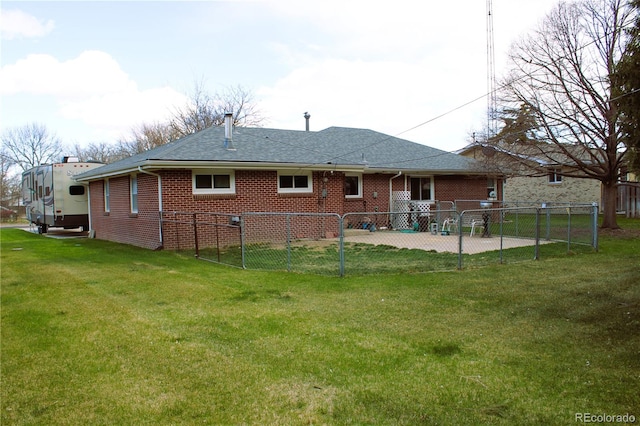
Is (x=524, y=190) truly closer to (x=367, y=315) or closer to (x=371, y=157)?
(x=371, y=157)

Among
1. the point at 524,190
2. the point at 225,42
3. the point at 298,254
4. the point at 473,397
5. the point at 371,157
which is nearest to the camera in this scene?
the point at 473,397

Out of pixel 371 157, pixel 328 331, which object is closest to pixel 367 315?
pixel 328 331

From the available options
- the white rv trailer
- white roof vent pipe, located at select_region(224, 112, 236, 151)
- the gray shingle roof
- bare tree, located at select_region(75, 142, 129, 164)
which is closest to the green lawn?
the gray shingle roof

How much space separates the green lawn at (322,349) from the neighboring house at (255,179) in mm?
5493

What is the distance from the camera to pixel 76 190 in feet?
67.6

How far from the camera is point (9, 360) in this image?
4773 millimetres

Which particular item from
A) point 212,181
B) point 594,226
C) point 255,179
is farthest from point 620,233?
point 212,181

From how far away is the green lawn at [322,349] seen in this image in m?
3.64

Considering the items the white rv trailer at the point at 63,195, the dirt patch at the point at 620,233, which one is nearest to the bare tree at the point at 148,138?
the white rv trailer at the point at 63,195

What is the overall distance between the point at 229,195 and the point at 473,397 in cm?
1183

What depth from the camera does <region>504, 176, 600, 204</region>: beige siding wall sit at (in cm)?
3067

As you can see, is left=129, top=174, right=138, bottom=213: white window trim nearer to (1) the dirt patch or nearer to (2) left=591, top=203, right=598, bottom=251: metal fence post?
(2) left=591, top=203, right=598, bottom=251: metal fence post

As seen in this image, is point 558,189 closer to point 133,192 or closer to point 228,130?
point 228,130

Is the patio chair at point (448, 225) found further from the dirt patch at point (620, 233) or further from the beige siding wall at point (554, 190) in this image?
the beige siding wall at point (554, 190)
